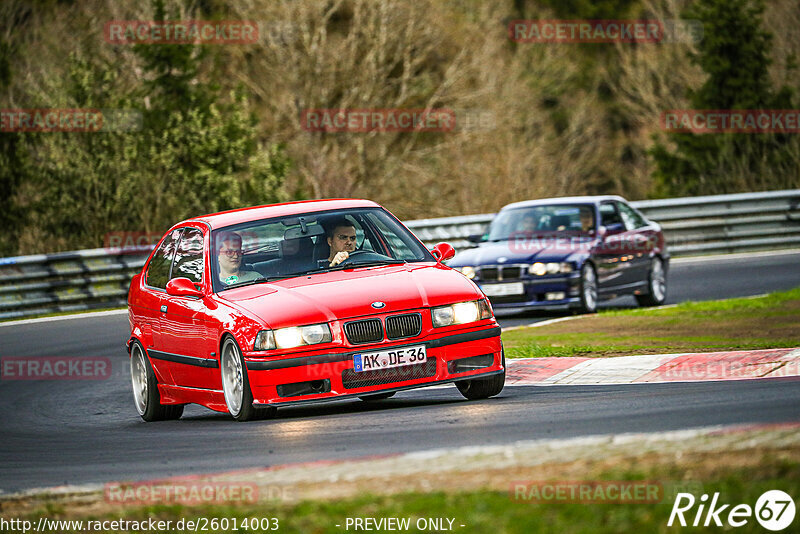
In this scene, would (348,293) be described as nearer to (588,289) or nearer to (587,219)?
(588,289)

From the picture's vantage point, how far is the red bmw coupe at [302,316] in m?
9.14

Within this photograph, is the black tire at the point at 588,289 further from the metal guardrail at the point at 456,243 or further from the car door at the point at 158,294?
the car door at the point at 158,294

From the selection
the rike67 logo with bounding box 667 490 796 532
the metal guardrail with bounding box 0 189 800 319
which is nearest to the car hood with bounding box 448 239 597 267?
the metal guardrail with bounding box 0 189 800 319

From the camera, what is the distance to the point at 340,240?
34.2ft

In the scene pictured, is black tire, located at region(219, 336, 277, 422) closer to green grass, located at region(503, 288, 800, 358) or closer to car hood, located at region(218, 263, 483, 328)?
car hood, located at region(218, 263, 483, 328)

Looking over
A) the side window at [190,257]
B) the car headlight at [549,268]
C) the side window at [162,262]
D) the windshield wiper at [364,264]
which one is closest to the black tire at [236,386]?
the side window at [190,257]

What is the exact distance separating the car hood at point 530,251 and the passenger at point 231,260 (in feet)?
25.1

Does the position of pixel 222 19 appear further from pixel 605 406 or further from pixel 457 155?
pixel 605 406

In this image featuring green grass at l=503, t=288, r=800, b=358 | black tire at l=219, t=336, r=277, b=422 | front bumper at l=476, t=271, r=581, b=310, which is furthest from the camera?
front bumper at l=476, t=271, r=581, b=310

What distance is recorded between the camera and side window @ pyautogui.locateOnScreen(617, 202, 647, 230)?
19.0 m

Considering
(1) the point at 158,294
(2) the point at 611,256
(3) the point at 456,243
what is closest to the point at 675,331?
(2) the point at 611,256

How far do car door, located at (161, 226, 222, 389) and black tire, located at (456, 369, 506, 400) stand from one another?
72.1 inches

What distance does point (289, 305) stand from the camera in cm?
934

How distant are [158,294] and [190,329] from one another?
3.37 ft
